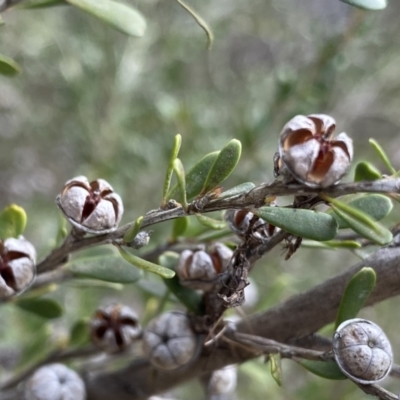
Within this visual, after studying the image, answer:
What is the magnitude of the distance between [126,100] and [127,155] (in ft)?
0.77

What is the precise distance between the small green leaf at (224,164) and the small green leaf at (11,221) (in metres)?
0.27

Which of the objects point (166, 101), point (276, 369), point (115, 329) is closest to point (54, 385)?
point (115, 329)

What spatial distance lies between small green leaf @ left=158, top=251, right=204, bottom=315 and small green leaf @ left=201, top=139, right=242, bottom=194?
215 mm

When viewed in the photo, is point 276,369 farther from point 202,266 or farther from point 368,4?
point 368,4

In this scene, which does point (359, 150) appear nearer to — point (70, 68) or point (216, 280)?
point (70, 68)

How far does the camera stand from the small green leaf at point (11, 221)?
2.31ft

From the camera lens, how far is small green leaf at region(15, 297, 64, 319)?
0.92 metres

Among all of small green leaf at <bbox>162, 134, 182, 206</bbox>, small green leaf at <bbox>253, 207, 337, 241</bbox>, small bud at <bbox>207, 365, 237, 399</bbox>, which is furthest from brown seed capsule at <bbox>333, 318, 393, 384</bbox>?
small bud at <bbox>207, 365, 237, 399</bbox>

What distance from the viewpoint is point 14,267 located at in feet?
2.16

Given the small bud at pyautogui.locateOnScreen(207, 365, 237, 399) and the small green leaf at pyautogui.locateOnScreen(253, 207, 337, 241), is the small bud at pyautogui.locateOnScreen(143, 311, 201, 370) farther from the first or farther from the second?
the small green leaf at pyautogui.locateOnScreen(253, 207, 337, 241)

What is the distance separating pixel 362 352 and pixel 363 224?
0.61 feet

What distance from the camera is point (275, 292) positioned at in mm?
1025

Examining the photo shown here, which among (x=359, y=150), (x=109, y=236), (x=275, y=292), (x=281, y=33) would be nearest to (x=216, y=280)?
(x=109, y=236)

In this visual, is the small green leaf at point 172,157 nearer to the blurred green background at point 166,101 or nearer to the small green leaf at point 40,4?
the small green leaf at point 40,4
